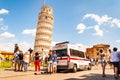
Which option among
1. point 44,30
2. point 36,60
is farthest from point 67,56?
point 44,30

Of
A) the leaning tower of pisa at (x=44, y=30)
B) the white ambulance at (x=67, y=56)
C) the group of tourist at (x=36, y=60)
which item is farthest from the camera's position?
the leaning tower of pisa at (x=44, y=30)

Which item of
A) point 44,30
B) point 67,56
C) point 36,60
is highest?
point 44,30

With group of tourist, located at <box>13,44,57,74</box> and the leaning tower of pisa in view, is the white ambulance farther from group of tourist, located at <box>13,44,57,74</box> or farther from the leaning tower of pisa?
the leaning tower of pisa

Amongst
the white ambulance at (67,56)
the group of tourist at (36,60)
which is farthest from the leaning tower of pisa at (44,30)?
the group of tourist at (36,60)

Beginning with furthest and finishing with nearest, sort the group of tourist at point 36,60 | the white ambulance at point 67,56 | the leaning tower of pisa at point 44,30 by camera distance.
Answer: the leaning tower of pisa at point 44,30
the white ambulance at point 67,56
the group of tourist at point 36,60

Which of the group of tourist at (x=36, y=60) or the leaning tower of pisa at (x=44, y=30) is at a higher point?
the leaning tower of pisa at (x=44, y=30)

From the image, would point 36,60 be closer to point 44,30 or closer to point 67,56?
point 67,56

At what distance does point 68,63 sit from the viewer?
19.5 metres

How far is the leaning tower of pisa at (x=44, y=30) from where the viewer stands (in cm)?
11024

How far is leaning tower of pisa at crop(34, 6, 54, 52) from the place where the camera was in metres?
110

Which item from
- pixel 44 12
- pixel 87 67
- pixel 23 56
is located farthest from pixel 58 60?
pixel 44 12

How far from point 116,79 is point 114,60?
115 cm

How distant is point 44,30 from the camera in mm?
112812

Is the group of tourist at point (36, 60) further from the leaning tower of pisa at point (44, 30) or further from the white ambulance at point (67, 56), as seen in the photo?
the leaning tower of pisa at point (44, 30)
